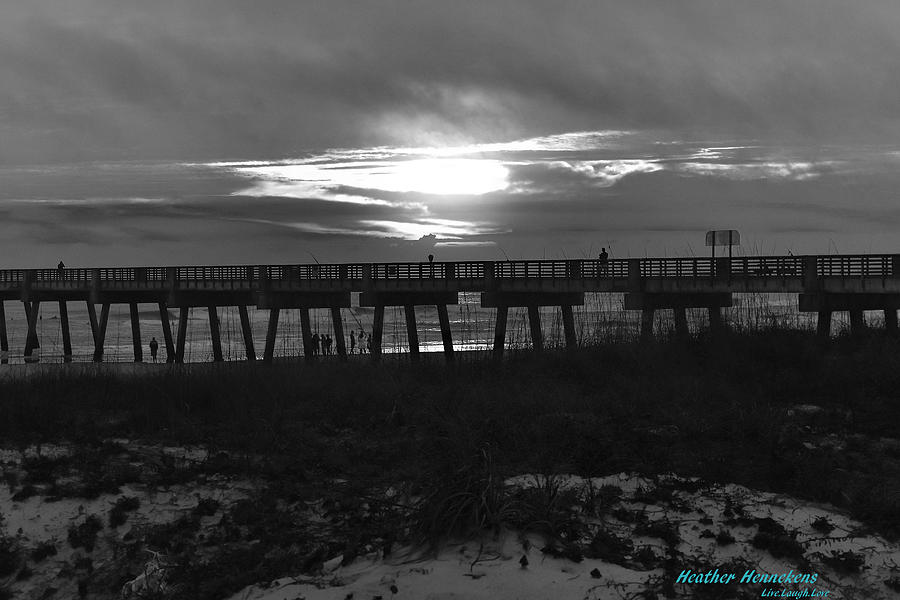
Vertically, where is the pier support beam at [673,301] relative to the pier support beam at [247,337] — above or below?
above

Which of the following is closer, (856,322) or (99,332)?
(856,322)

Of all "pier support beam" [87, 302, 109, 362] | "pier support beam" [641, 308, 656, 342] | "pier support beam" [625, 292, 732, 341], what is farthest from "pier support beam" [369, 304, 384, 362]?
"pier support beam" [87, 302, 109, 362]

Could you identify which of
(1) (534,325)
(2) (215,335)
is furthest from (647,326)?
(2) (215,335)

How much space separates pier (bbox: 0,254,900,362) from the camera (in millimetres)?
25312

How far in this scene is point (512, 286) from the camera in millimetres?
31812

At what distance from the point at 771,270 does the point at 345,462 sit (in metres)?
20.6

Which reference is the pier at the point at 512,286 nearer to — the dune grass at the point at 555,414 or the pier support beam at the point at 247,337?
the pier support beam at the point at 247,337

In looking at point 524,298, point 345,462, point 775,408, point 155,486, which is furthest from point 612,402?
point 524,298

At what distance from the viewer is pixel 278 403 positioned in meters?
13.6

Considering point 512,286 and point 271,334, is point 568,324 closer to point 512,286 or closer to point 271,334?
point 512,286

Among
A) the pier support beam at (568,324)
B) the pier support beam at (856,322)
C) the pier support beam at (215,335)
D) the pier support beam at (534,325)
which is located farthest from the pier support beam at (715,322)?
the pier support beam at (215,335)

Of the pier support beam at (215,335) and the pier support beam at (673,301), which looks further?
the pier support beam at (215,335)

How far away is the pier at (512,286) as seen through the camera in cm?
2531

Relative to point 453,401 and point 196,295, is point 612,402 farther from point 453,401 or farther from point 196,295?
point 196,295
